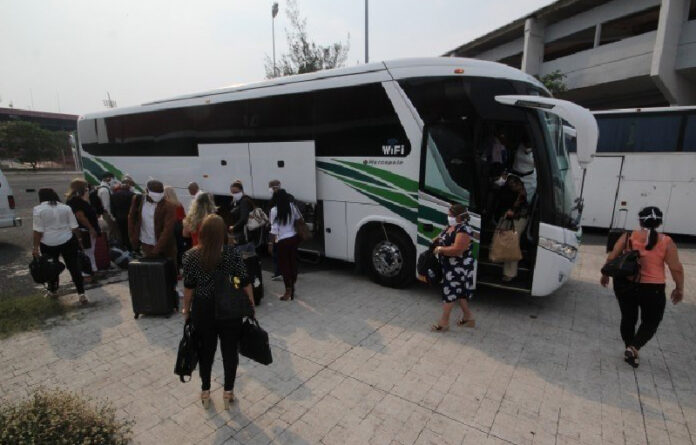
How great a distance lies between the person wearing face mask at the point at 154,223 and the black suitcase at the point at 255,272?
115 centimetres

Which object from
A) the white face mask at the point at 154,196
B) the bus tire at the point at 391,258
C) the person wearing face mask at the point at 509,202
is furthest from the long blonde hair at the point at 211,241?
the person wearing face mask at the point at 509,202

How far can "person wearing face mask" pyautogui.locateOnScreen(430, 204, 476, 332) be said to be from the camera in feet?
14.8

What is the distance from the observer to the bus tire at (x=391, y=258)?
20.2 feet

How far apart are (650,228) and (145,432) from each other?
206 inches

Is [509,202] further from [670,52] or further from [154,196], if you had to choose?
[670,52]

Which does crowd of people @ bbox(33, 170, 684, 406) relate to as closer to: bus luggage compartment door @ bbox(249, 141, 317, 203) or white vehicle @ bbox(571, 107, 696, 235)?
bus luggage compartment door @ bbox(249, 141, 317, 203)

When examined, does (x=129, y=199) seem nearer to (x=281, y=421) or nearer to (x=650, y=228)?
(x=281, y=421)

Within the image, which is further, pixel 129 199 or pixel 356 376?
pixel 129 199

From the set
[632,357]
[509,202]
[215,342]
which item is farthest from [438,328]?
[215,342]

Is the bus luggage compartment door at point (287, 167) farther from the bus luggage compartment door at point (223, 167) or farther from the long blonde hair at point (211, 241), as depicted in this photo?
the long blonde hair at point (211, 241)

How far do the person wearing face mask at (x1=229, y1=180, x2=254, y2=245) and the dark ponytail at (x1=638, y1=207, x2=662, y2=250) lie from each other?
5.58 metres

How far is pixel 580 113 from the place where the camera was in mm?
4570

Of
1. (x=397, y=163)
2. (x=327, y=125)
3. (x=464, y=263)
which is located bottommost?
(x=464, y=263)

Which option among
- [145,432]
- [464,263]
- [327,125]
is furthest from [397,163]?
[145,432]
